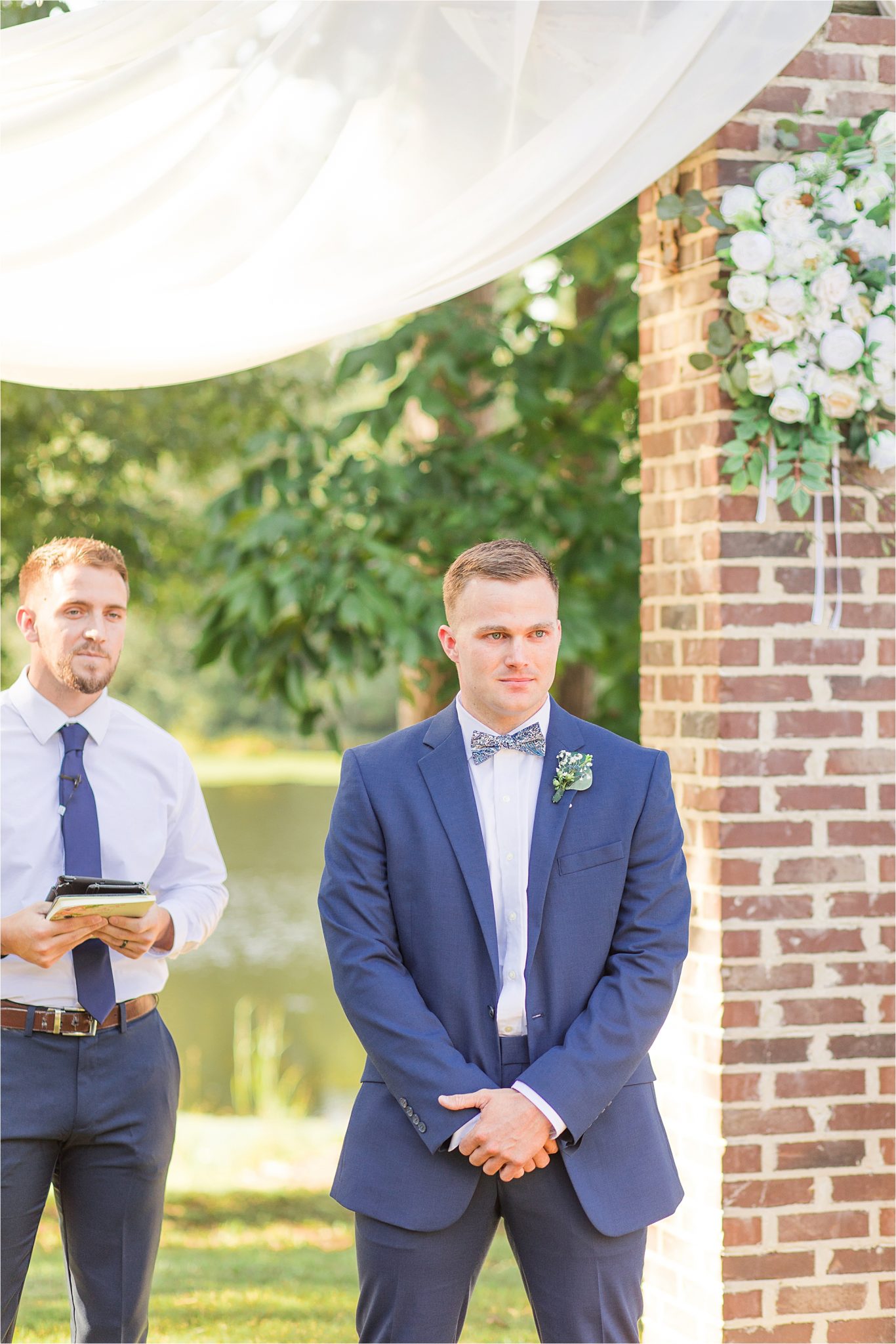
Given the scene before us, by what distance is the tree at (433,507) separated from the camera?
502 centimetres

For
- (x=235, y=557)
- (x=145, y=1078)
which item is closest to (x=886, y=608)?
(x=145, y=1078)

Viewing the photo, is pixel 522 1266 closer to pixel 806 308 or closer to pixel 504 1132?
pixel 504 1132

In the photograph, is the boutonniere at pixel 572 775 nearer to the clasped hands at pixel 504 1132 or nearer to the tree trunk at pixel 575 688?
the clasped hands at pixel 504 1132

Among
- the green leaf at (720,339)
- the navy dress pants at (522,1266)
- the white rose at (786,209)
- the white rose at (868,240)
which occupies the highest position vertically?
the white rose at (786,209)

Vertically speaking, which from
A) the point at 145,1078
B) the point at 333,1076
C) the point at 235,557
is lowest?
the point at 333,1076

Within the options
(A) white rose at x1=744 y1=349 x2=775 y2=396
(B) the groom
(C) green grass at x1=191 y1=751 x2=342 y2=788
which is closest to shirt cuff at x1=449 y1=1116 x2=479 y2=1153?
(B) the groom

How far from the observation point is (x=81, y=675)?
292 cm

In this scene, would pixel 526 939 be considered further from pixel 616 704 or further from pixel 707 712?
pixel 616 704

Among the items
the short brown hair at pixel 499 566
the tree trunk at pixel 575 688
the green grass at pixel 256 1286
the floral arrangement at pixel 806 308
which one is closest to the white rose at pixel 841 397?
the floral arrangement at pixel 806 308

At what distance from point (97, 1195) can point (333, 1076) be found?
29.7 feet

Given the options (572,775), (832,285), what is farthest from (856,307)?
(572,775)

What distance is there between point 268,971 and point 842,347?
13.8 meters

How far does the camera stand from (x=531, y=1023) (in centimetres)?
257

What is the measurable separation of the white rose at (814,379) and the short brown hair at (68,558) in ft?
5.54
